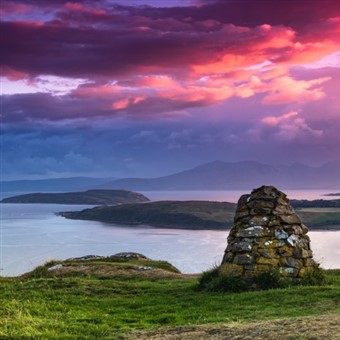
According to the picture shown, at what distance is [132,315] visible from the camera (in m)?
15.4

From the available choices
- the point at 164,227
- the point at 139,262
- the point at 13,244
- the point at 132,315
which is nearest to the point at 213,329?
the point at 132,315

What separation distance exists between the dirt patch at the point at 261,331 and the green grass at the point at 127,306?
948mm

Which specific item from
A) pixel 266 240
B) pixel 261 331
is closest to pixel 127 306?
pixel 266 240

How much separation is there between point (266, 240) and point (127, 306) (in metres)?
6.63

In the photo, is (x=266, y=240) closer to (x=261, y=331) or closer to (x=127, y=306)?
(x=127, y=306)

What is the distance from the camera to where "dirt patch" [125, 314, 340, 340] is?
10.1m

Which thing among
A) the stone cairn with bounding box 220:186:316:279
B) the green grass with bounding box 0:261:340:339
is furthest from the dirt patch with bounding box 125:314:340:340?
the stone cairn with bounding box 220:186:316:279

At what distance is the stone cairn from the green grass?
5.64 ft

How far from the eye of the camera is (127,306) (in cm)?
1725

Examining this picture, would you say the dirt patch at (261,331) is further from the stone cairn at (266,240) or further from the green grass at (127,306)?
the stone cairn at (266,240)

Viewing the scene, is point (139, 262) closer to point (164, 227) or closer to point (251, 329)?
point (251, 329)

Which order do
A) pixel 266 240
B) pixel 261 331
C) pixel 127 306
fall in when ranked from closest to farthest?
pixel 261 331
pixel 127 306
pixel 266 240

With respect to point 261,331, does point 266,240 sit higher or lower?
higher

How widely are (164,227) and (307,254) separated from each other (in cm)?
16031
